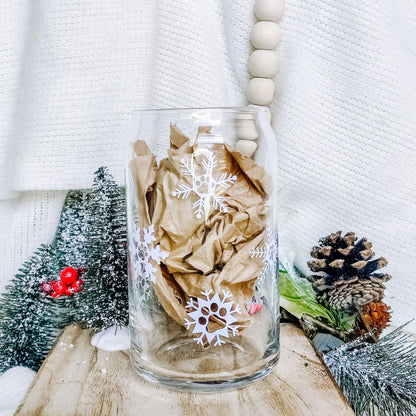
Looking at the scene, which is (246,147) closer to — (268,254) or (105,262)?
(268,254)

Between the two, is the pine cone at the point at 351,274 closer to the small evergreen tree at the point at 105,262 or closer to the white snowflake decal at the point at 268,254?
the white snowflake decal at the point at 268,254

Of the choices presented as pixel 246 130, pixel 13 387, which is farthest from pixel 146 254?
pixel 13 387

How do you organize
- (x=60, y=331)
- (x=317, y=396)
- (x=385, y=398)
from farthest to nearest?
(x=60, y=331) < (x=385, y=398) < (x=317, y=396)

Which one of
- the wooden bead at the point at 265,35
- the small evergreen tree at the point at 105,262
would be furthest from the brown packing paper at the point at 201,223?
the wooden bead at the point at 265,35

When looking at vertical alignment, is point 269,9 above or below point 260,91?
above

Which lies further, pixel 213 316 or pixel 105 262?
pixel 105 262

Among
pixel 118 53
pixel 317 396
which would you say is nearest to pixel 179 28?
pixel 118 53

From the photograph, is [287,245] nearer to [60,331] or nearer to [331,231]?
[331,231]
